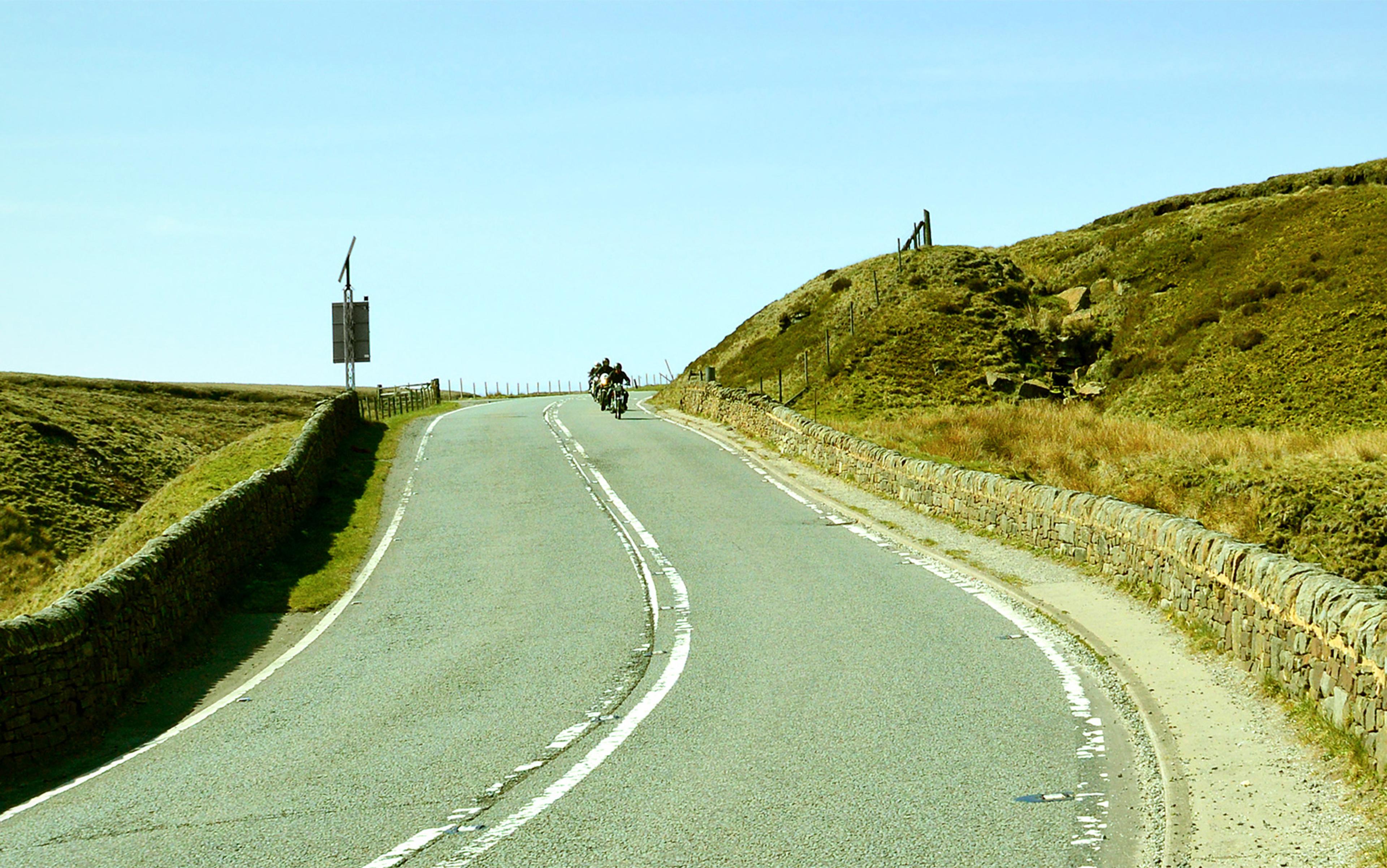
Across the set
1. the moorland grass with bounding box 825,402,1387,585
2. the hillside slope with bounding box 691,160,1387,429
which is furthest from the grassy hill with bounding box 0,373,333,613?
the hillside slope with bounding box 691,160,1387,429

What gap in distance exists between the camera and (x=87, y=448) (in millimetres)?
63688

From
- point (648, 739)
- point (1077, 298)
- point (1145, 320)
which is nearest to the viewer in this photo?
point (648, 739)

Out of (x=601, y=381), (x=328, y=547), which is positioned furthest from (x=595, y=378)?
(x=328, y=547)

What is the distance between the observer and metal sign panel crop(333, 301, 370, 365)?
42.1 m

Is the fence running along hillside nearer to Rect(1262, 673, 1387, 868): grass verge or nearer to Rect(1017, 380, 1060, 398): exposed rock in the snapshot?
Rect(1017, 380, 1060, 398): exposed rock

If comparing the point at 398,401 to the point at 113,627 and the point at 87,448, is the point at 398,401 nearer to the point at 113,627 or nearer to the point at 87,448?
the point at 87,448

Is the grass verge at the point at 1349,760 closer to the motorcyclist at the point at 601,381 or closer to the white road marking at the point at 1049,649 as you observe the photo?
the white road marking at the point at 1049,649

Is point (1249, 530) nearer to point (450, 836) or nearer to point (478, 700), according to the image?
point (478, 700)

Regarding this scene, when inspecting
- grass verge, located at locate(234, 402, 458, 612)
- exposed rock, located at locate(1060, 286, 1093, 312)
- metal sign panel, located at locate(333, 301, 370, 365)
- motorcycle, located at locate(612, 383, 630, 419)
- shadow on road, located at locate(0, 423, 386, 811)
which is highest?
exposed rock, located at locate(1060, 286, 1093, 312)

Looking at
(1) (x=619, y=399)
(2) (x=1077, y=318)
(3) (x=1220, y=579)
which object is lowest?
(3) (x=1220, y=579)

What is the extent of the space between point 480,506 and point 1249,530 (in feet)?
49.0

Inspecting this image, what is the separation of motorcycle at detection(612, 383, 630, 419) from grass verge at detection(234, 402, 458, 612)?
497 inches

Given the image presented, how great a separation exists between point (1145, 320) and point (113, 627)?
5777 centimetres

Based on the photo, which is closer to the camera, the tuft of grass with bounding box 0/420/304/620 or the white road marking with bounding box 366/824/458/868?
the white road marking with bounding box 366/824/458/868
